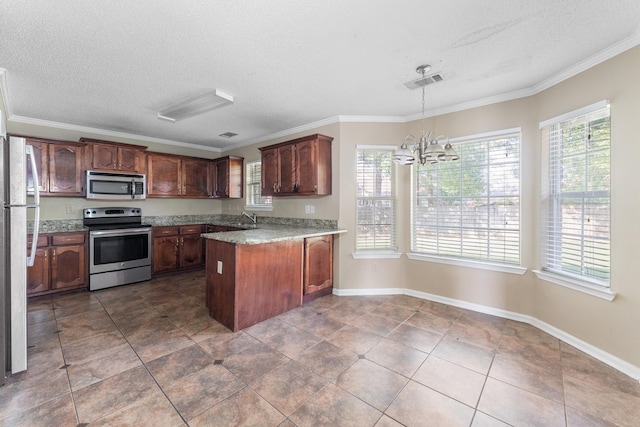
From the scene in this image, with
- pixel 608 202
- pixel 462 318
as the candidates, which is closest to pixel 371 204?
pixel 462 318

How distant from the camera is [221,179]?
5570 mm

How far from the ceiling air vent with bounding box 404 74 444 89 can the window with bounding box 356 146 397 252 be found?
113cm

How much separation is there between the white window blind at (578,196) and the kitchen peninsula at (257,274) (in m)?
2.46

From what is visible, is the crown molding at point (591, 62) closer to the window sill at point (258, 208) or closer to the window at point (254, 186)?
the window sill at point (258, 208)

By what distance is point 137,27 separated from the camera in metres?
1.98

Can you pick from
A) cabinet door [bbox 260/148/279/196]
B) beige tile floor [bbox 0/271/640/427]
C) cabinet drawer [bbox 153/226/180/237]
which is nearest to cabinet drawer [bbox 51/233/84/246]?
cabinet drawer [bbox 153/226/180/237]

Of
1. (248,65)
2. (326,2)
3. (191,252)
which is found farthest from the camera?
(191,252)

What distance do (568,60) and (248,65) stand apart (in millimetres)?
2852

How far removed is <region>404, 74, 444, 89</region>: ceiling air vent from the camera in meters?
2.72

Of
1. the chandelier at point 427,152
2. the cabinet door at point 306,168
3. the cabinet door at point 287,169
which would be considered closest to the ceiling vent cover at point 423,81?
the chandelier at point 427,152

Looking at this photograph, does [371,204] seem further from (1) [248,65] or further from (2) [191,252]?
(2) [191,252]

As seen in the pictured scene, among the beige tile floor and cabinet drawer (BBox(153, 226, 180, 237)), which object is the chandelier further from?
cabinet drawer (BBox(153, 226, 180, 237))

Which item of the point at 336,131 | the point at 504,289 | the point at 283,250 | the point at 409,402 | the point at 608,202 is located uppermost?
the point at 336,131

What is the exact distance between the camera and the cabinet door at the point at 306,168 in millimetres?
3863
